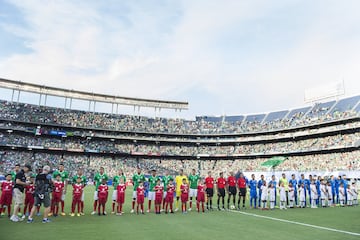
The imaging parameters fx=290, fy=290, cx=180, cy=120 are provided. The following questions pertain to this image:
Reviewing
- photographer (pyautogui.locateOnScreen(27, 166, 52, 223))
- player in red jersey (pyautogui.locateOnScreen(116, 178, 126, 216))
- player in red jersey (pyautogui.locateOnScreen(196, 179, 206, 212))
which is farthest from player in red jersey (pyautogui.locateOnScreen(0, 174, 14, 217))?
player in red jersey (pyautogui.locateOnScreen(196, 179, 206, 212))

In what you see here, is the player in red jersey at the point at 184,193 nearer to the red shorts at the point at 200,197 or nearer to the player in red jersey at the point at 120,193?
the red shorts at the point at 200,197

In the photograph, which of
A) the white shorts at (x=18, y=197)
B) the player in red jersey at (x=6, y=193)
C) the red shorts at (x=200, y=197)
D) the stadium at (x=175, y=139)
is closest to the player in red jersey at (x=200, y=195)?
the red shorts at (x=200, y=197)

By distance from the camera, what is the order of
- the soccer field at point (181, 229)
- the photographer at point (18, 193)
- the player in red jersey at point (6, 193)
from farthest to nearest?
the player in red jersey at point (6, 193), the photographer at point (18, 193), the soccer field at point (181, 229)

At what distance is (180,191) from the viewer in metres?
16.0

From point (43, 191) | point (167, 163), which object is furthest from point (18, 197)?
point (167, 163)

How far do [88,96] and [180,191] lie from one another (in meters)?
50.7

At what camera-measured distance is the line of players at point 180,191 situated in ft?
→ 44.7

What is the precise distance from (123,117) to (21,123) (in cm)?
2072

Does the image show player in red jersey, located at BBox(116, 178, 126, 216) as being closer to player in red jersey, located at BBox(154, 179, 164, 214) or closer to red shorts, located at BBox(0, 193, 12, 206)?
player in red jersey, located at BBox(154, 179, 164, 214)

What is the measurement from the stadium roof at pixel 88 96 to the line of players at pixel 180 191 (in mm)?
46110

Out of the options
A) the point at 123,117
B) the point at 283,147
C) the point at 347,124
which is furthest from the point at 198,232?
the point at 123,117

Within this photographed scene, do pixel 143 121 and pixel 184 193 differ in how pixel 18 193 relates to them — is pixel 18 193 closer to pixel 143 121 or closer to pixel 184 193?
pixel 184 193

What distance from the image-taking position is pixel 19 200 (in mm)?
11688

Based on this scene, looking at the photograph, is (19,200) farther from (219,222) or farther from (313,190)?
(313,190)
